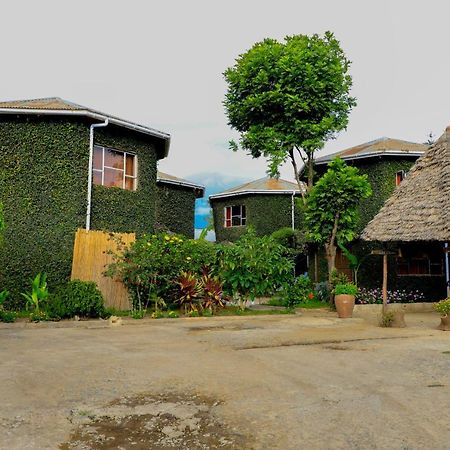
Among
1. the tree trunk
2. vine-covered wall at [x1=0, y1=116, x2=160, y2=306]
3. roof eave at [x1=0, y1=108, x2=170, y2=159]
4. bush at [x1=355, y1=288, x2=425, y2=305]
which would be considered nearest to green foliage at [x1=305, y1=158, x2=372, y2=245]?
bush at [x1=355, y1=288, x2=425, y2=305]

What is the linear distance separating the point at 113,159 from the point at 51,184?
2.38 meters

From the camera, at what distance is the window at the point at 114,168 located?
15250mm

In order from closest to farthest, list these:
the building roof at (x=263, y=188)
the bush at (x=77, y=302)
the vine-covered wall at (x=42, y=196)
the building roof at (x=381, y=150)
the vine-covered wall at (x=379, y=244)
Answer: the bush at (x=77, y=302) → the vine-covered wall at (x=42, y=196) → the vine-covered wall at (x=379, y=244) → the building roof at (x=381, y=150) → the building roof at (x=263, y=188)

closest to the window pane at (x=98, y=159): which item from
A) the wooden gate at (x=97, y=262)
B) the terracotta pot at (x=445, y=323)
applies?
the wooden gate at (x=97, y=262)

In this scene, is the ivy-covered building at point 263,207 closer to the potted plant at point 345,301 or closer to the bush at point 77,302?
the potted plant at point 345,301

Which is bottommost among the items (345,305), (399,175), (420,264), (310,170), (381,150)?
(345,305)

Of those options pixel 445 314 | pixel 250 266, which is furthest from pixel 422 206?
pixel 250 266

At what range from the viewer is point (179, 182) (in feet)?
78.0

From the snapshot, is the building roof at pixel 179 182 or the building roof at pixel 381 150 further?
the building roof at pixel 179 182

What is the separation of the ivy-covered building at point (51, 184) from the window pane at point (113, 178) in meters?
0.03

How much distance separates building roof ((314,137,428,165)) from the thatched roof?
11.4ft

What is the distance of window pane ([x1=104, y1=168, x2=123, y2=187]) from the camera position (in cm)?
1549

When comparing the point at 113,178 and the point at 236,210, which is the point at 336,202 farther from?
the point at 236,210

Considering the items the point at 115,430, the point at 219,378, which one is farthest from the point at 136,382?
the point at 115,430
